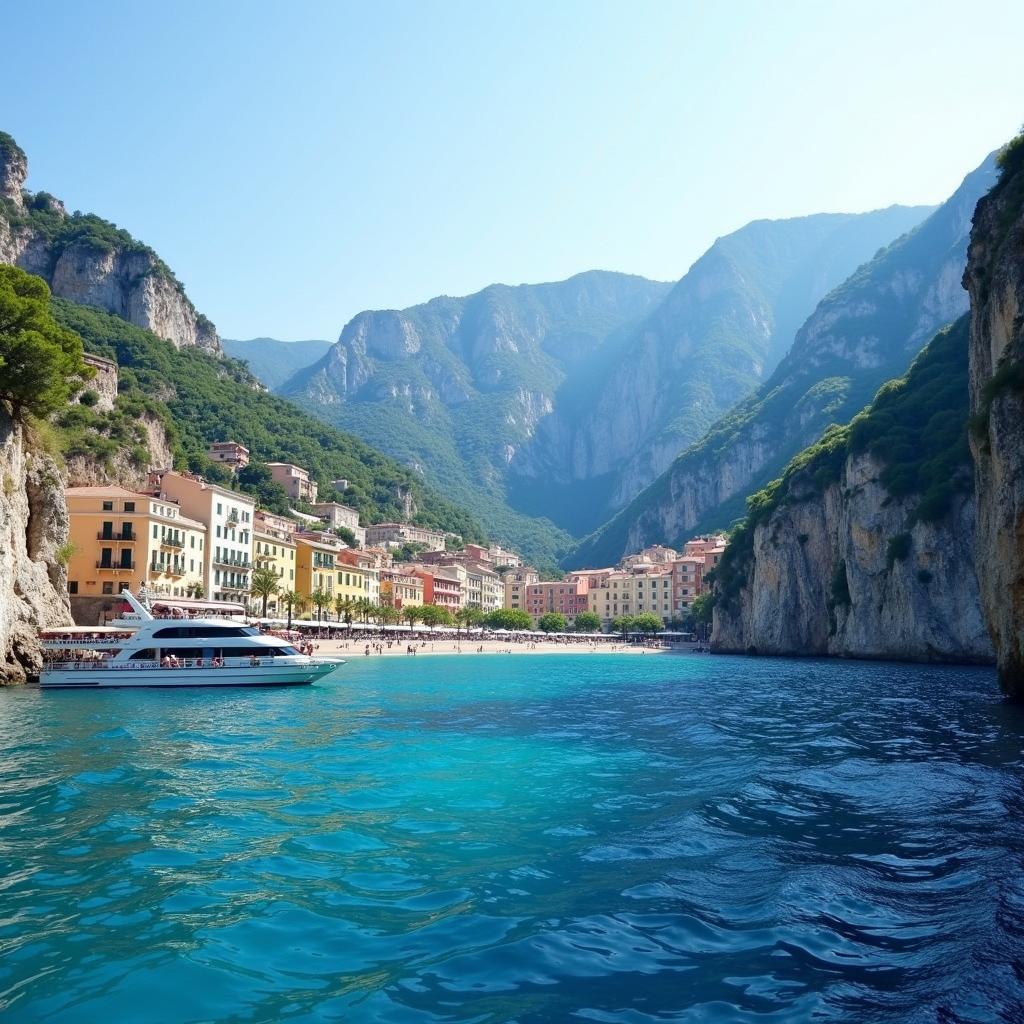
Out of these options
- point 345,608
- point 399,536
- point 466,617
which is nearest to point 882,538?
point 345,608

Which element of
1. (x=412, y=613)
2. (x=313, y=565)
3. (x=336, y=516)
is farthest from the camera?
(x=336, y=516)

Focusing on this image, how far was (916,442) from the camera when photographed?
63.6m

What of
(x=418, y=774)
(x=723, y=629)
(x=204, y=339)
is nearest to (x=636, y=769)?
(x=418, y=774)

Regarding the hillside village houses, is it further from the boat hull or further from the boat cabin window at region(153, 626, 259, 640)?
the boat hull

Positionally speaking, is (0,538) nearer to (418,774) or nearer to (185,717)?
(185,717)

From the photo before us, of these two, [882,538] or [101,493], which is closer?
[101,493]

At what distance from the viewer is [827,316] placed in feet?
612

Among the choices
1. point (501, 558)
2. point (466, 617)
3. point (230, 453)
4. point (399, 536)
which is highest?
point (230, 453)

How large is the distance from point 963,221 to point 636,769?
630 feet

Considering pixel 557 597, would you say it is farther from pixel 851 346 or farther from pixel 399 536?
pixel 851 346

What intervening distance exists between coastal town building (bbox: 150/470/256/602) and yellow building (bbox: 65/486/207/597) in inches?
255

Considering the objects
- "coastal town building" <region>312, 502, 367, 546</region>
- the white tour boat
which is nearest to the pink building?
"coastal town building" <region>312, 502, 367, 546</region>

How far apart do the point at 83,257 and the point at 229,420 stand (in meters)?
33.8

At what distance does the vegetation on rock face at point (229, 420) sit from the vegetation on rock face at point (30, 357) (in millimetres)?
43839
